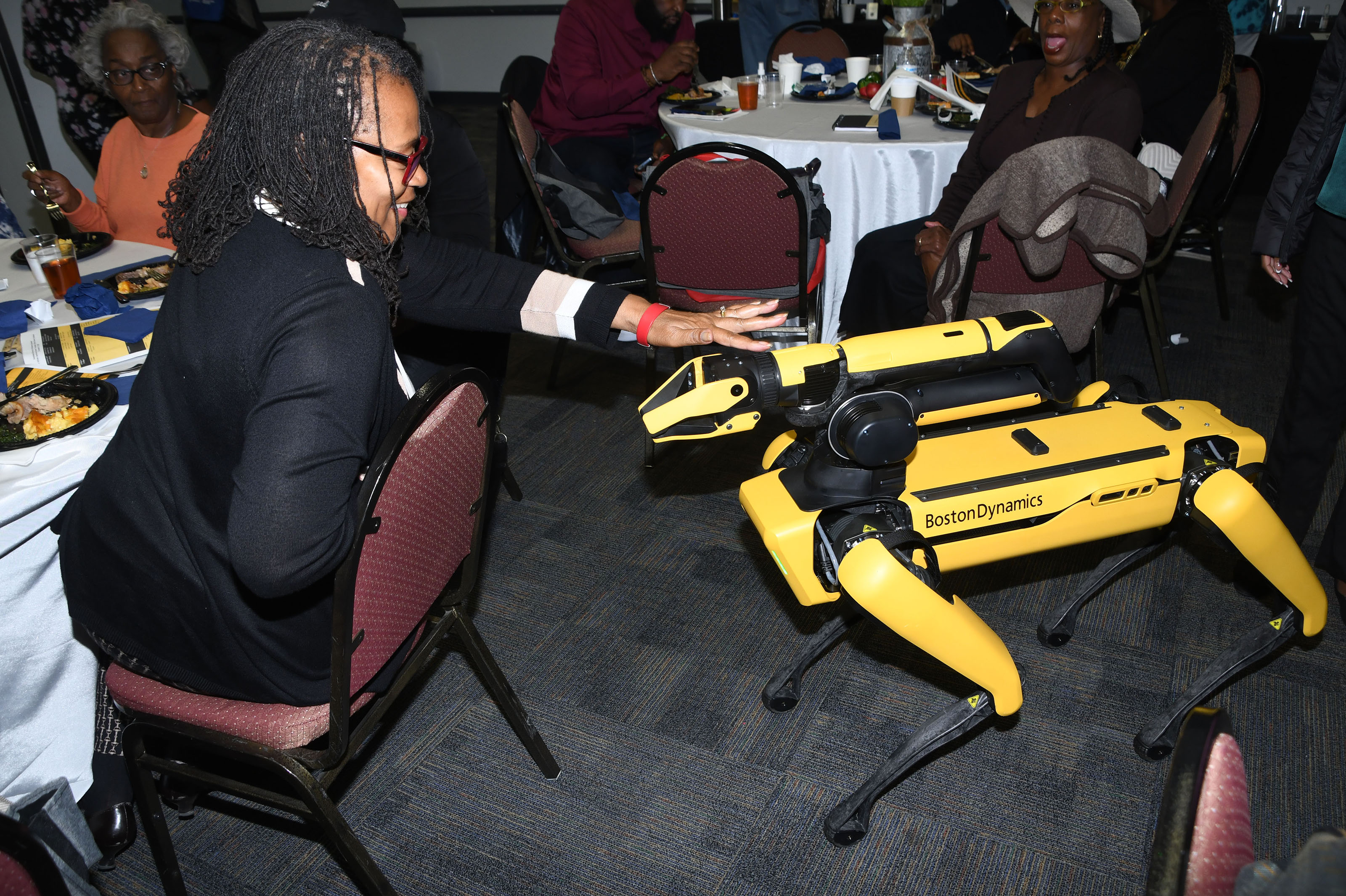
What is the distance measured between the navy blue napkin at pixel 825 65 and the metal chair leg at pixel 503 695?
299 cm

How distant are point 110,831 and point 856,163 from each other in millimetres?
2578

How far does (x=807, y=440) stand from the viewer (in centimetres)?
145

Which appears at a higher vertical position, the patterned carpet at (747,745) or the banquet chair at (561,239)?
the banquet chair at (561,239)

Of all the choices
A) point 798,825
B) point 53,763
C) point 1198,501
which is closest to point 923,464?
point 1198,501

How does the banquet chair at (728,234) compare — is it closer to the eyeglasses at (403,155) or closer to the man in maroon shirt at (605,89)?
the eyeglasses at (403,155)

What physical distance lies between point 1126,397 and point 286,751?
4.91ft

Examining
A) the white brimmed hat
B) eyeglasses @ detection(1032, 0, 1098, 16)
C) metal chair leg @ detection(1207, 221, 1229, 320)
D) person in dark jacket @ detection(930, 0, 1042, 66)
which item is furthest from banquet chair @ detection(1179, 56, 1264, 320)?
person in dark jacket @ detection(930, 0, 1042, 66)

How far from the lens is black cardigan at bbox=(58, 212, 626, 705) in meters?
0.98

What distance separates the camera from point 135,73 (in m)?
2.28

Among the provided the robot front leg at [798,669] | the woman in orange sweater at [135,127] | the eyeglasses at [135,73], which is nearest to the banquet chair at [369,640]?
the robot front leg at [798,669]

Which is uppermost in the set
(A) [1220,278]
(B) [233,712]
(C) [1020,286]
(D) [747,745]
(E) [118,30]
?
(E) [118,30]

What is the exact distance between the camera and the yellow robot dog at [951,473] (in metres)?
1.18

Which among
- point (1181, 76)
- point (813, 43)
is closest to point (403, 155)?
point (1181, 76)

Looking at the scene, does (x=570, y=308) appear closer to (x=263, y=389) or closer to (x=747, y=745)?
(x=263, y=389)
